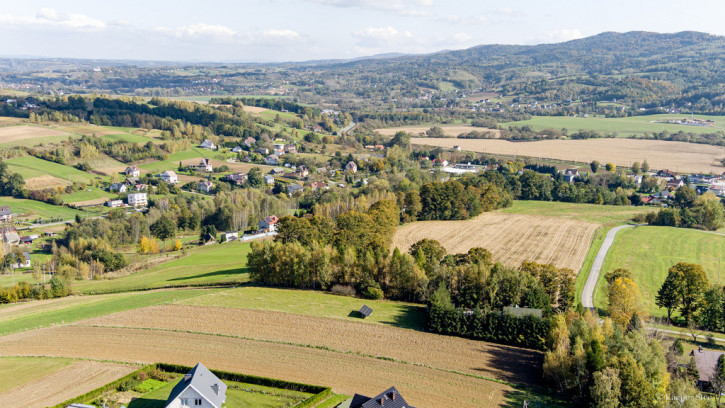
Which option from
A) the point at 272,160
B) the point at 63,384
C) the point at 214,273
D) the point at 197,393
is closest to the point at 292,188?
the point at 272,160

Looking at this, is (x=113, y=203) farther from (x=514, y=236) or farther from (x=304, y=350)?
(x=304, y=350)

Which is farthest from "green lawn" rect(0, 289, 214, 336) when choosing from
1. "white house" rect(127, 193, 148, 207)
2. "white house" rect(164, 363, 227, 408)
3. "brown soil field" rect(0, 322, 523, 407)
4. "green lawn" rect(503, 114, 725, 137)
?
"green lawn" rect(503, 114, 725, 137)

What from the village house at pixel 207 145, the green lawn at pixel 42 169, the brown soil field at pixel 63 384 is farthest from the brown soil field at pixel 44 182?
the brown soil field at pixel 63 384

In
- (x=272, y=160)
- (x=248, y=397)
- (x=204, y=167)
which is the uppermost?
(x=272, y=160)

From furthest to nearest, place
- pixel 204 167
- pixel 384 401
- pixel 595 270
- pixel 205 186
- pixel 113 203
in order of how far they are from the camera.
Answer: pixel 204 167 < pixel 205 186 < pixel 113 203 < pixel 595 270 < pixel 384 401

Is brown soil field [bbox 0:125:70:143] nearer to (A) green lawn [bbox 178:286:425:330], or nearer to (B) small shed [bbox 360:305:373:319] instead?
(A) green lawn [bbox 178:286:425:330]

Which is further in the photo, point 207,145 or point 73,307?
point 207,145

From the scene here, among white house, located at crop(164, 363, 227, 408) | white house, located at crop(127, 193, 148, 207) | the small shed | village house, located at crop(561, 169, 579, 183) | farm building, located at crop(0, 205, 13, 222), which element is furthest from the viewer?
village house, located at crop(561, 169, 579, 183)

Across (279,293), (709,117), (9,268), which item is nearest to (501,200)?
(279,293)
